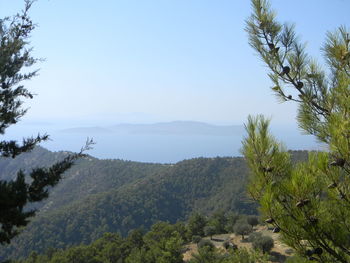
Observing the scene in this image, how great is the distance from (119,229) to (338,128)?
90681 mm

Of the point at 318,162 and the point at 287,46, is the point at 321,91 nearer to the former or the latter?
the point at 287,46

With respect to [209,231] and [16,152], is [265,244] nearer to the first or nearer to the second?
[209,231]

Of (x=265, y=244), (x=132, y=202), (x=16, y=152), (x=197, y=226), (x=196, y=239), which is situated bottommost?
(x=132, y=202)

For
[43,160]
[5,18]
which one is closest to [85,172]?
[43,160]

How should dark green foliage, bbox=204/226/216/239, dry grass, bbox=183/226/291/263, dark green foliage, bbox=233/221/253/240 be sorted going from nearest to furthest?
dry grass, bbox=183/226/291/263 < dark green foliage, bbox=233/221/253/240 < dark green foliage, bbox=204/226/216/239

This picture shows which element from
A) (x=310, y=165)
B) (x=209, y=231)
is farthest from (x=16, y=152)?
(x=209, y=231)

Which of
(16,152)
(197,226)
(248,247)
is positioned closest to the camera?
(16,152)

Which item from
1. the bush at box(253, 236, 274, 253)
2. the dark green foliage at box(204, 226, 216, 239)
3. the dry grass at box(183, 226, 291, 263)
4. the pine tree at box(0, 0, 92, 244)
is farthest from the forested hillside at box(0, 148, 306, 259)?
the pine tree at box(0, 0, 92, 244)

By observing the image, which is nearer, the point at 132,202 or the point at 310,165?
the point at 310,165

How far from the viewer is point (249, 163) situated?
12.6 ft

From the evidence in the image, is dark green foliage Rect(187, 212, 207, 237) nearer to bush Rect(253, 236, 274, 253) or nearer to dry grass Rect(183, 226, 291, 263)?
dry grass Rect(183, 226, 291, 263)

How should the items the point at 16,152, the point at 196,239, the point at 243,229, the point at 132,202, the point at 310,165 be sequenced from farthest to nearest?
the point at 132,202 → the point at 196,239 → the point at 243,229 → the point at 16,152 → the point at 310,165

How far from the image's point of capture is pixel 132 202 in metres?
94.4

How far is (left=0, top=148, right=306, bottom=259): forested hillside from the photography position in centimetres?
7875
